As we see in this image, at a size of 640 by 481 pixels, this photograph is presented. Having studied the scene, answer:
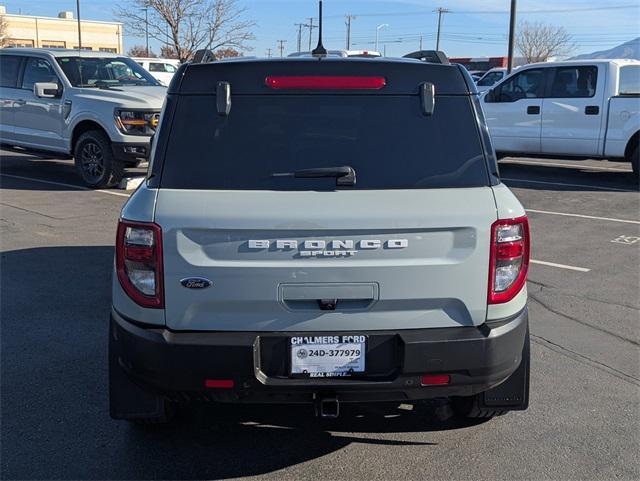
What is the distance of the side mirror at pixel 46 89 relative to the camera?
11102 millimetres

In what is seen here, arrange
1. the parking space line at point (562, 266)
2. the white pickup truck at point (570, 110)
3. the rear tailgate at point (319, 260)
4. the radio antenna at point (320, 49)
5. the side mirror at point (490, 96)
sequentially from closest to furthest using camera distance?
the rear tailgate at point (319, 260) < the radio antenna at point (320, 49) < the parking space line at point (562, 266) < the white pickup truck at point (570, 110) < the side mirror at point (490, 96)

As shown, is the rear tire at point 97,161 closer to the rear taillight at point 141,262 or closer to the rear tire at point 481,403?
the rear taillight at point 141,262

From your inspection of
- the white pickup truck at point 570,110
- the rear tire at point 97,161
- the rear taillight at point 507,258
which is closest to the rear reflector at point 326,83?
the rear taillight at point 507,258

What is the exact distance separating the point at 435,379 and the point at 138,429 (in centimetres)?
168

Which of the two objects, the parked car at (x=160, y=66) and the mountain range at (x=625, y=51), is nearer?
the parked car at (x=160, y=66)

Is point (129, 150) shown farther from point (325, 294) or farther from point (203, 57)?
point (325, 294)

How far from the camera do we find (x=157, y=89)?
11.6 metres

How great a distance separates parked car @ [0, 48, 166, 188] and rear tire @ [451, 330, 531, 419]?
7.95 metres

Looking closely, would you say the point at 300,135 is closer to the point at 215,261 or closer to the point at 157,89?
the point at 215,261

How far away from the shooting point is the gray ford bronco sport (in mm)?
2936

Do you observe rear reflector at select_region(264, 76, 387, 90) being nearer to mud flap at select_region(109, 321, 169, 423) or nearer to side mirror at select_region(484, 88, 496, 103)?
mud flap at select_region(109, 321, 169, 423)

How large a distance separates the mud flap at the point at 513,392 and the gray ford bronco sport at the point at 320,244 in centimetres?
29

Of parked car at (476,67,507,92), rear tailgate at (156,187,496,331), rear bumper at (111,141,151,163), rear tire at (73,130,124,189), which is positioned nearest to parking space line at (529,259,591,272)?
rear tailgate at (156,187,496,331)

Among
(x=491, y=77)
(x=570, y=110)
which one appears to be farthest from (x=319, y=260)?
(x=491, y=77)
